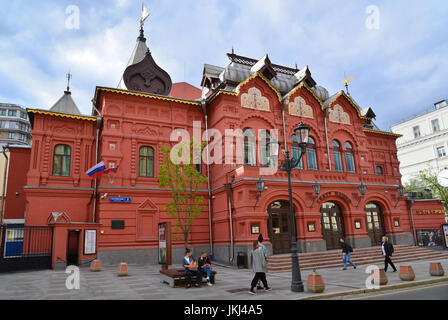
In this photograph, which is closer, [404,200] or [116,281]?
[116,281]

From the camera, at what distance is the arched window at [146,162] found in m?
22.4

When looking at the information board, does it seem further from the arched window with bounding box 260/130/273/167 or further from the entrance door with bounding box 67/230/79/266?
the arched window with bounding box 260/130/273/167

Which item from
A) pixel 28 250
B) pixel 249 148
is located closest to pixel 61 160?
pixel 28 250

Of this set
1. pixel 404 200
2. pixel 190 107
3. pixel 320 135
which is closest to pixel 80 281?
pixel 190 107

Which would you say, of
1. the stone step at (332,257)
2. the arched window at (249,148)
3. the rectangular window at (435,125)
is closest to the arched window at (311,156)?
the arched window at (249,148)

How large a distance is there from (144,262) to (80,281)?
695 centimetres

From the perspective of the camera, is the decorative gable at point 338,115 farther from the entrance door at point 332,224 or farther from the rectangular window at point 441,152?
the rectangular window at point 441,152

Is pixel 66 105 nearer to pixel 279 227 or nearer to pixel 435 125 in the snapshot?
pixel 279 227

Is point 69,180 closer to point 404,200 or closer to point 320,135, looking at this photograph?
point 320,135

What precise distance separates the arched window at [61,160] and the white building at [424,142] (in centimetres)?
4272

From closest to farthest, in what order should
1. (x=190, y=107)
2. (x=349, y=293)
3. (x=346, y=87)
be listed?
1. (x=349, y=293)
2. (x=190, y=107)
3. (x=346, y=87)

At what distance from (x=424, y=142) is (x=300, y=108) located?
100 ft

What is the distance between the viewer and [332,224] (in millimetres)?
22297
